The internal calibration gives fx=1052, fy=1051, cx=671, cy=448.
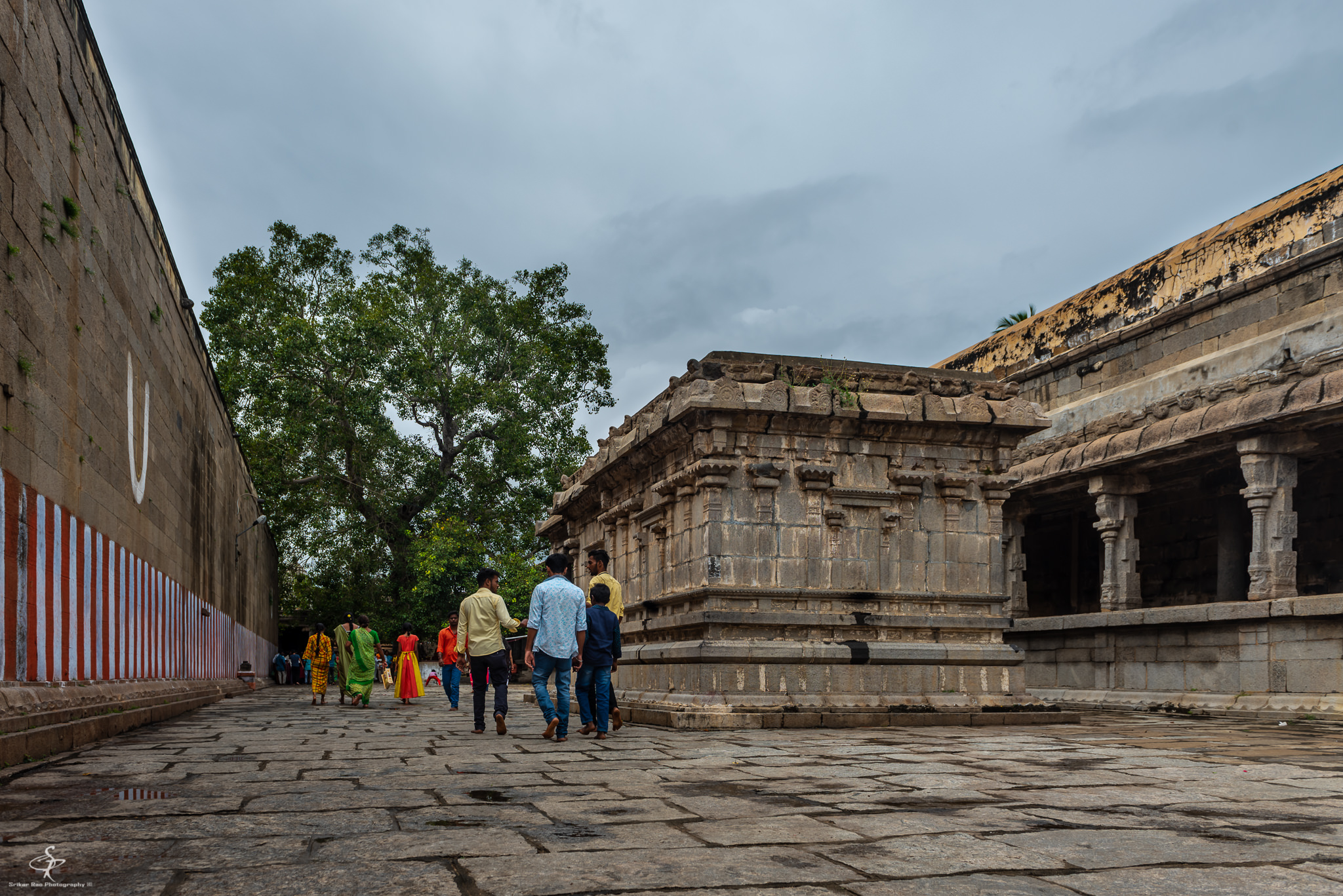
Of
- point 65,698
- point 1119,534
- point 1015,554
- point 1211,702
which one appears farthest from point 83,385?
point 1015,554

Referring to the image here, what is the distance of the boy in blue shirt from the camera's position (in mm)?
8703

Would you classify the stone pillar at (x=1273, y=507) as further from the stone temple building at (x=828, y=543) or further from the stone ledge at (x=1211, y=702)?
the stone temple building at (x=828, y=543)

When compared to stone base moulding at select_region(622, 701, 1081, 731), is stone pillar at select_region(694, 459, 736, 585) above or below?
above

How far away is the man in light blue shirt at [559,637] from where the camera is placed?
28.1 feet

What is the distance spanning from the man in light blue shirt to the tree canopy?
18.5 metres

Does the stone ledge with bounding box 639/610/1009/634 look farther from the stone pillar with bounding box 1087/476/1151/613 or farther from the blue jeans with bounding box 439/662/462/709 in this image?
the stone pillar with bounding box 1087/476/1151/613

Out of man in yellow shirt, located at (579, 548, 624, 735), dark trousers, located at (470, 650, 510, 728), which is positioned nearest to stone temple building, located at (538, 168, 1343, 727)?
man in yellow shirt, located at (579, 548, 624, 735)

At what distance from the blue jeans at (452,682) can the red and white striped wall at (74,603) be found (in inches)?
136

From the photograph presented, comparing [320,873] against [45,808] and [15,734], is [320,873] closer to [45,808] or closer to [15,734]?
[45,808]

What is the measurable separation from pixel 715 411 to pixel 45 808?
22.2 feet

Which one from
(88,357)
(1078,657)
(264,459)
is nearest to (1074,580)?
(1078,657)

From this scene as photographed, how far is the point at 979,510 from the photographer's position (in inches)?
436

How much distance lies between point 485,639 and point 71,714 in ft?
11.1

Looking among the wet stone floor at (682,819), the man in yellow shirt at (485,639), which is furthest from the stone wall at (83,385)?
the man in yellow shirt at (485,639)
